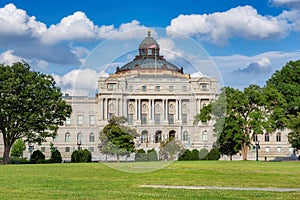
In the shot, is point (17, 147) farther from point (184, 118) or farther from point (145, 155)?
point (184, 118)

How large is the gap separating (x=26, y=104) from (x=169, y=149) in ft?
105

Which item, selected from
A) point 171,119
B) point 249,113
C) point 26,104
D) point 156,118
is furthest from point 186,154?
point 249,113

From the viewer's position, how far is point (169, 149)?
2500cm

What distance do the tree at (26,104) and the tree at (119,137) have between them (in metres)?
24.3

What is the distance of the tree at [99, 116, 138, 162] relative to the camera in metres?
26.4

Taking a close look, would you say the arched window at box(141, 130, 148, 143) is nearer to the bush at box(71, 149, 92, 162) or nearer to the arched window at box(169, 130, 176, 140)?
the arched window at box(169, 130, 176, 140)

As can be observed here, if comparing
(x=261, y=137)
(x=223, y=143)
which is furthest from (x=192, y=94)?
(x=261, y=137)

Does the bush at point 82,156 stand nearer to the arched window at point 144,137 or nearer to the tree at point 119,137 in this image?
the tree at point 119,137

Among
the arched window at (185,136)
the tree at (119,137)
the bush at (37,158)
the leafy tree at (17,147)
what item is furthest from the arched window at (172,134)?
the leafy tree at (17,147)

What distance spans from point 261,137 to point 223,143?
1964 inches

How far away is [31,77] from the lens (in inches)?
2172

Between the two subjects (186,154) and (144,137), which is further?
(186,154)

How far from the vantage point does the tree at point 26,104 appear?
53594 mm

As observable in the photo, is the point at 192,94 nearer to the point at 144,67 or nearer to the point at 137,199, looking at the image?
the point at 144,67
